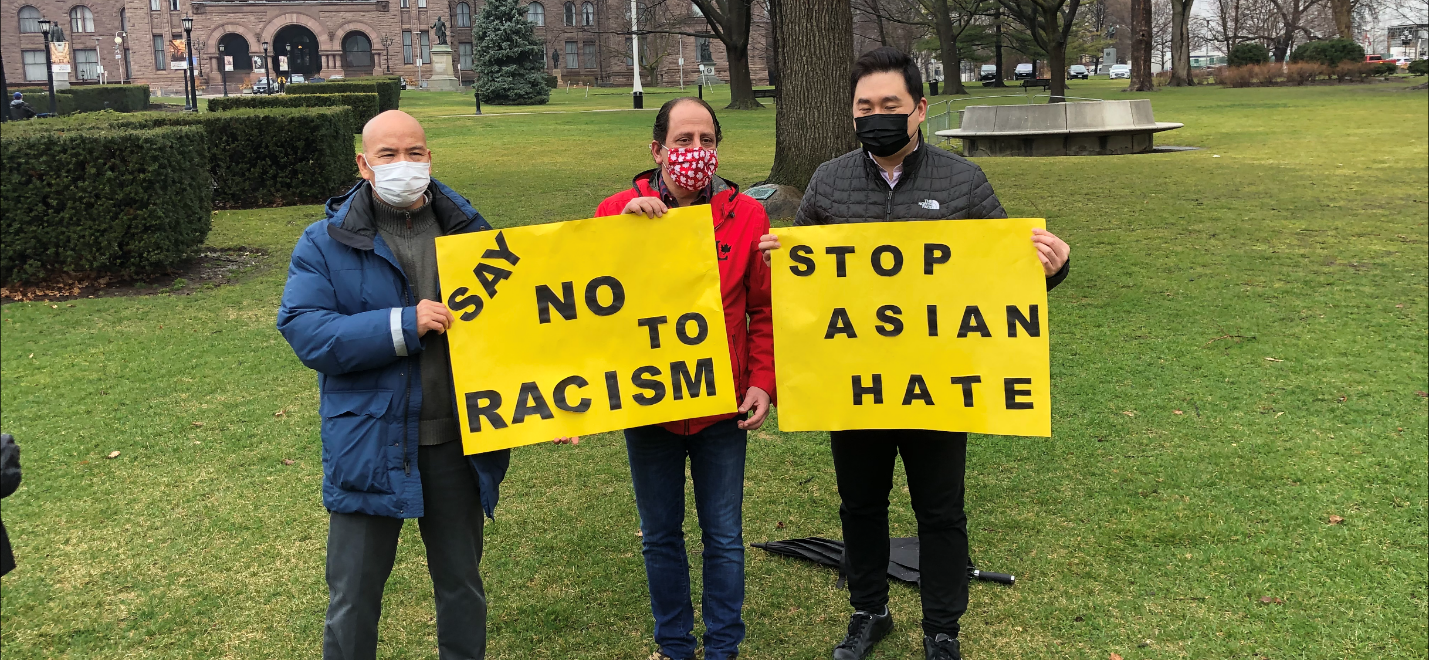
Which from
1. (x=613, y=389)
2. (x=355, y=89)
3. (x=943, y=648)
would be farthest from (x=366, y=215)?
(x=355, y=89)

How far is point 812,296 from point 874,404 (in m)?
0.40

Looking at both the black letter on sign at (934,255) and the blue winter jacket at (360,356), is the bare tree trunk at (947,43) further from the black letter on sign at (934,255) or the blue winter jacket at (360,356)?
the blue winter jacket at (360,356)

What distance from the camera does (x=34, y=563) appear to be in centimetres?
492

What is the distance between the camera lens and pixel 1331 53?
150ft

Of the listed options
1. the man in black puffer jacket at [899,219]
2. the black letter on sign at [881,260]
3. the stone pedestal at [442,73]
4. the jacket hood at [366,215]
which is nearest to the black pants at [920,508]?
the man in black puffer jacket at [899,219]

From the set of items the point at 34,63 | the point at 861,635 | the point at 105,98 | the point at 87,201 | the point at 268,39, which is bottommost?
the point at 861,635

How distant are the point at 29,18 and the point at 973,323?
90.6 metres

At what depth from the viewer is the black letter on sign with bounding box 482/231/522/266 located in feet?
11.0

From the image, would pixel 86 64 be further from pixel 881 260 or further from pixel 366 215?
pixel 881 260

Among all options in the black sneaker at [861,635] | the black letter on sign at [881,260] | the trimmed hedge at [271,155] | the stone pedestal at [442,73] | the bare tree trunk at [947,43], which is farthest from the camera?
the stone pedestal at [442,73]

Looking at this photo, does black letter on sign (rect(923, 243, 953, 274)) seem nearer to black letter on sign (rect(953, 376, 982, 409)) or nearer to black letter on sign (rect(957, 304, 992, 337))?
black letter on sign (rect(957, 304, 992, 337))

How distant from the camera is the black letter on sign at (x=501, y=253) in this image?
334 centimetres

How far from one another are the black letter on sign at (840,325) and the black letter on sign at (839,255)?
121mm

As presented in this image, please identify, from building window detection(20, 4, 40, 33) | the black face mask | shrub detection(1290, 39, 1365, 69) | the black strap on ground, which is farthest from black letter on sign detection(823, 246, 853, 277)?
building window detection(20, 4, 40, 33)
